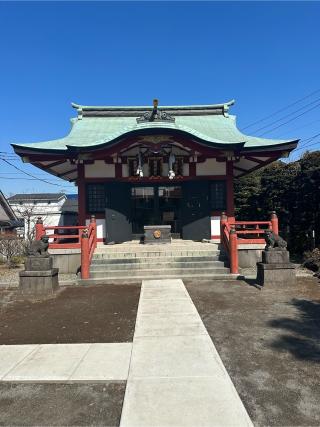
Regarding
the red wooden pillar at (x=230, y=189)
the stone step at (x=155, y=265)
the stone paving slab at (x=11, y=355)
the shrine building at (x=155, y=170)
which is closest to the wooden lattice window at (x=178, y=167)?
the shrine building at (x=155, y=170)

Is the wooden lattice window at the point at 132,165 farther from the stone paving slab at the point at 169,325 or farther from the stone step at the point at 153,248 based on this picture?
the stone paving slab at the point at 169,325

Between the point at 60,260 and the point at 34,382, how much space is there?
26.1 ft

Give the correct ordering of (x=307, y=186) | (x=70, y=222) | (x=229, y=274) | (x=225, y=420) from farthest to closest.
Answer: (x=70, y=222), (x=307, y=186), (x=229, y=274), (x=225, y=420)

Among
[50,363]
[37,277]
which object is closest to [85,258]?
[37,277]

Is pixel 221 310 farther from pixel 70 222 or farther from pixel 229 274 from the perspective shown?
pixel 70 222

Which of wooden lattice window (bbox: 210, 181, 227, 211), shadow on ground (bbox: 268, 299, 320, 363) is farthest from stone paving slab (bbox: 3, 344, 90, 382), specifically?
wooden lattice window (bbox: 210, 181, 227, 211)

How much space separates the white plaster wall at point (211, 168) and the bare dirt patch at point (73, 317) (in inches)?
275

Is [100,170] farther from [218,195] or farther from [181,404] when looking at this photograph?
[181,404]

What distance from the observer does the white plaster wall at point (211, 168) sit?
46.5 ft

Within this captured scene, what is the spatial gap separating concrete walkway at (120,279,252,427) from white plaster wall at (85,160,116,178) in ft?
28.6

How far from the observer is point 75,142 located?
46.4 feet

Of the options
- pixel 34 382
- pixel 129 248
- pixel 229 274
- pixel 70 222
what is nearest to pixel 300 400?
pixel 34 382

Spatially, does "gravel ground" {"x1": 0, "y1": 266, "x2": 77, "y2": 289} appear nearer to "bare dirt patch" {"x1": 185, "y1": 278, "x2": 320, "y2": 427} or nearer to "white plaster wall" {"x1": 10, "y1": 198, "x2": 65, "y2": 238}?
"bare dirt patch" {"x1": 185, "y1": 278, "x2": 320, "y2": 427}

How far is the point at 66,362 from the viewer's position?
4.41 meters
